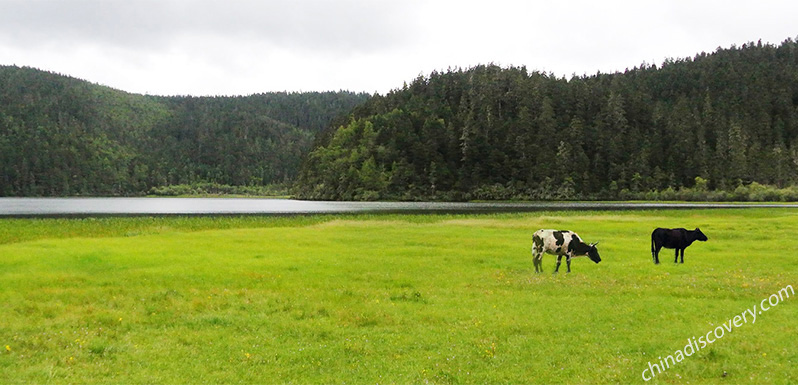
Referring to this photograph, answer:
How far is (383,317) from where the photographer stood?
1859cm

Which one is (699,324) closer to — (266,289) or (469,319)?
(469,319)

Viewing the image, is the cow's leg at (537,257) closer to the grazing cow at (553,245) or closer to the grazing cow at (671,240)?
the grazing cow at (553,245)

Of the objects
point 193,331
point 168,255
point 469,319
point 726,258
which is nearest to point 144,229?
point 168,255

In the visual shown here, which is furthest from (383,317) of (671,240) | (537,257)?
(671,240)

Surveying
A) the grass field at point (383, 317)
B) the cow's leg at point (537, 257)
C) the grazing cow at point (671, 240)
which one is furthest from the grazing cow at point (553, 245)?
the grazing cow at point (671, 240)

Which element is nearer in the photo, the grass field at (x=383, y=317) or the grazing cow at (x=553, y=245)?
the grass field at (x=383, y=317)

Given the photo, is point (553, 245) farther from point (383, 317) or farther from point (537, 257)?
point (383, 317)

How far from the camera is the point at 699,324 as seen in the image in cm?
1705

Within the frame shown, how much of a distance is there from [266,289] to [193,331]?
7.24 m

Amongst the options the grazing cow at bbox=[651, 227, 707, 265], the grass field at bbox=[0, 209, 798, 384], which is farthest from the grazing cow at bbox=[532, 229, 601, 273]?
the grazing cow at bbox=[651, 227, 707, 265]

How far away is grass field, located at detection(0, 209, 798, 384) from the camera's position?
1332 centimetres

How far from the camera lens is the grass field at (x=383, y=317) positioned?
13.3 meters

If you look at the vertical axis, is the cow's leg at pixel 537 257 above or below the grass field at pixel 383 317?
above

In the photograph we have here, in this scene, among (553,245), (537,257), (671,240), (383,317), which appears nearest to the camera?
(383,317)
